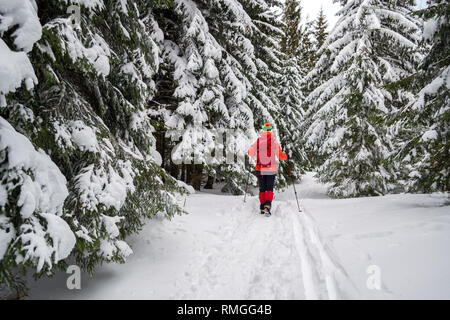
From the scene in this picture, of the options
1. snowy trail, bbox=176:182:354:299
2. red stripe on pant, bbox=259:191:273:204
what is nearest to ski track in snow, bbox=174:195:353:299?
snowy trail, bbox=176:182:354:299

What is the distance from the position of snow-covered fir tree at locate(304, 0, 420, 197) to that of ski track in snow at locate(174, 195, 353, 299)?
6.07 metres

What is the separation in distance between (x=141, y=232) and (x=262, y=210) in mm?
3306

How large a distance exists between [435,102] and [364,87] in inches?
217

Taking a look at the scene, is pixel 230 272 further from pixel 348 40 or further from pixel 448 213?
pixel 348 40

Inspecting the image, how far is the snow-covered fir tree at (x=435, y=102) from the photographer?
Result: 14.5ft

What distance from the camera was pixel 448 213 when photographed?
4.25 metres

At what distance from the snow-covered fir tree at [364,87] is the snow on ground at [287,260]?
15.0 ft

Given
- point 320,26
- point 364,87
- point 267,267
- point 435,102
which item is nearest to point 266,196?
point 267,267

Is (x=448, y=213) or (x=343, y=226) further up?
Answer: (x=448, y=213)

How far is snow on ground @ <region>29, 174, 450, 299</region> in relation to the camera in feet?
9.54

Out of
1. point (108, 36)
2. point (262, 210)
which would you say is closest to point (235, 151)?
point (262, 210)

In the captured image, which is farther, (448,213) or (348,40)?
(348,40)

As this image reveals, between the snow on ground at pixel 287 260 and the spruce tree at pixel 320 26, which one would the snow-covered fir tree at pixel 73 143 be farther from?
the spruce tree at pixel 320 26

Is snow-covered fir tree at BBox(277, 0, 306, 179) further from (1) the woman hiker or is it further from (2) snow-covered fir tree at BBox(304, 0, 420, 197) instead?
(1) the woman hiker
